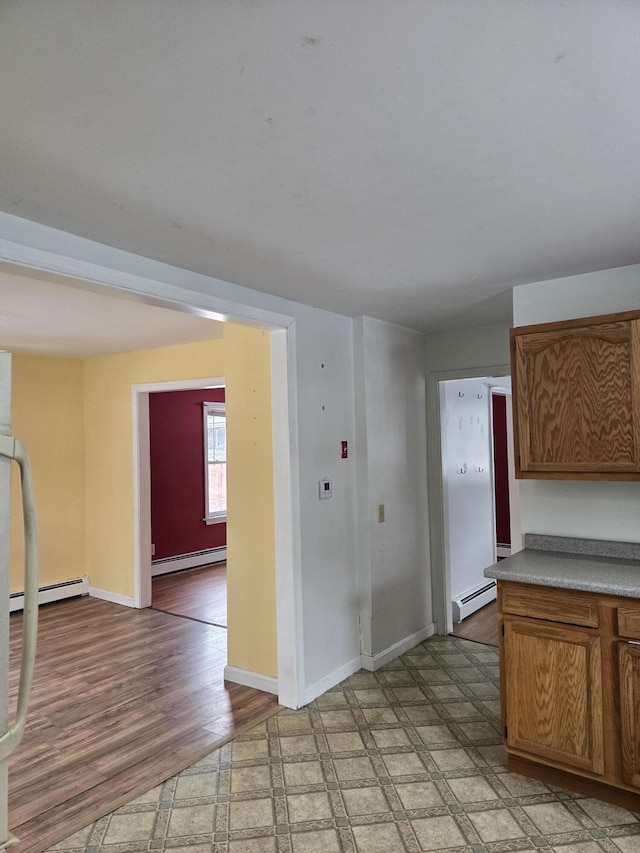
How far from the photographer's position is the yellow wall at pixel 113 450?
5242 millimetres

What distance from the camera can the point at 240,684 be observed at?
3535 millimetres

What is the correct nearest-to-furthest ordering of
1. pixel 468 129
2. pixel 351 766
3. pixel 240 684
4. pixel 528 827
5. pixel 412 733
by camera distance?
pixel 468 129, pixel 528 827, pixel 351 766, pixel 412 733, pixel 240 684

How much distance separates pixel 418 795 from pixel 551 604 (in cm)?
100

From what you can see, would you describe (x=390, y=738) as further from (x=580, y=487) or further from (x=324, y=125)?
(x=324, y=125)

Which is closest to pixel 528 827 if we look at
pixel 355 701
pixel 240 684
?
pixel 355 701

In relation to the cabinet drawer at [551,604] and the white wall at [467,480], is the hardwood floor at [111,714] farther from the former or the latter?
the white wall at [467,480]

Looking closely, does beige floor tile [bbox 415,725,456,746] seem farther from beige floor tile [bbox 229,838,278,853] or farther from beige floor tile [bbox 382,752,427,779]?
beige floor tile [bbox 229,838,278,853]

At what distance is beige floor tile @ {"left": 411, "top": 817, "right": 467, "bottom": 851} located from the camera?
2.06 meters

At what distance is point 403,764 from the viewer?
8.52 ft

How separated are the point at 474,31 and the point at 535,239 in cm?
136

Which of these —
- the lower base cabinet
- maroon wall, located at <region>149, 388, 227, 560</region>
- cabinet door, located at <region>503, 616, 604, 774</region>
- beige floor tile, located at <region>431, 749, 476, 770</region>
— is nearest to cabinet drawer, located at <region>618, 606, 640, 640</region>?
the lower base cabinet

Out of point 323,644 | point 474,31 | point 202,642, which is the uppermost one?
point 474,31

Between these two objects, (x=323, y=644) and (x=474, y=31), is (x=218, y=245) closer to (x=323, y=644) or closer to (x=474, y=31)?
(x=474, y=31)

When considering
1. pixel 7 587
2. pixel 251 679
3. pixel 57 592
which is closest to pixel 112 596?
pixel 57 592
